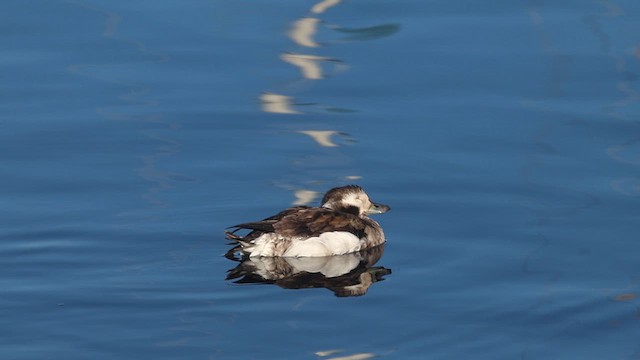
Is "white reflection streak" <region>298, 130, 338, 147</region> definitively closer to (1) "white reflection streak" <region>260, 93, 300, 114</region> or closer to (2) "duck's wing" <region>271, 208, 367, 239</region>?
(1) "white reflection streak" <region>260, 93, 300, 114</region>

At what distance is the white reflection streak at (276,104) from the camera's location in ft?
51.1

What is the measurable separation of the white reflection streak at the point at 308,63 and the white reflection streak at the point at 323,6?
3.48 ft

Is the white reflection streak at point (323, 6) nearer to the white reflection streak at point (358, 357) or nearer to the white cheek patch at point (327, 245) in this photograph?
the white cheek patch at point (327, 245)

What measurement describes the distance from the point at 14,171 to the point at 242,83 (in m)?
2.74

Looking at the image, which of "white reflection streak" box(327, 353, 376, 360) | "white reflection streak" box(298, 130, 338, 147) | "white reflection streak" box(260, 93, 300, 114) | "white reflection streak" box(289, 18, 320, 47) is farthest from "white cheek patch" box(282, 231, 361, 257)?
"white reflection streak" box(289, 18, 320, 47)

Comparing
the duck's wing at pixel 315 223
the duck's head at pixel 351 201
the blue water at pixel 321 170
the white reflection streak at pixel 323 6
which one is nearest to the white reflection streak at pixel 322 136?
the blue water at pixel 321 170

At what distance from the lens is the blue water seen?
36.3 feet

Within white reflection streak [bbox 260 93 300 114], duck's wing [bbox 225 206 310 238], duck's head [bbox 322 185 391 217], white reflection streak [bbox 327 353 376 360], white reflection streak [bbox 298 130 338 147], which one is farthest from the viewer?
white reflection streak [bbox 260 93 300 114]

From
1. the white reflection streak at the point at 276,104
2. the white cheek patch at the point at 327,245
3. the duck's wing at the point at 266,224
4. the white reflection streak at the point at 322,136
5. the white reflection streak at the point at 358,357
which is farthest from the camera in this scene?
the white reflection streak at the point at 276,104

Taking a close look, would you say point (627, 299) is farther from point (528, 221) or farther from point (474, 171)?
point (474, 171)

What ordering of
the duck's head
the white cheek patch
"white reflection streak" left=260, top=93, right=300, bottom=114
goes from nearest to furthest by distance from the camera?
the white cheek patch < the duck's head < "white reflection streak" left=260, top=93, right=300, bottom=114

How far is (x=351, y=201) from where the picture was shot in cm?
1331

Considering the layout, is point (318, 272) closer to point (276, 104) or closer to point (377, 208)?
point (377, 208)

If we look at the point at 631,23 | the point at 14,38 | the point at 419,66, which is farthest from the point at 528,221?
the point at 14,38
